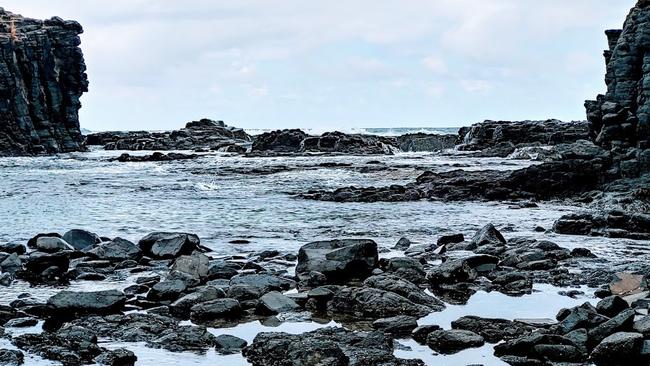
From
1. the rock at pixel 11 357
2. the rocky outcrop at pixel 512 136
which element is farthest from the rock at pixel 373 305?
the rocky outcrop at pixel 512 136

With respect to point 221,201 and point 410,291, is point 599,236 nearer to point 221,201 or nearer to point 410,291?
point 410,291

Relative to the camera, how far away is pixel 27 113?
8700 cm

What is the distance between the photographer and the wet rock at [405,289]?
1025cm

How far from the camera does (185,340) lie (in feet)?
27.5

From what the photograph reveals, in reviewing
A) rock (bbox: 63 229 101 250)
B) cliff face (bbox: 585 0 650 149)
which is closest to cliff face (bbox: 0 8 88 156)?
cliff face (bbox: 585 0 650 149)

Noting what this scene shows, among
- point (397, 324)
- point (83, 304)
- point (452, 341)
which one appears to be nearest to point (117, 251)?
point (83, 304)

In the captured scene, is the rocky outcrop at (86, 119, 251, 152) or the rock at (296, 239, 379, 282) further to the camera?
the rocky outcrop at (86, 119, 251, 152)

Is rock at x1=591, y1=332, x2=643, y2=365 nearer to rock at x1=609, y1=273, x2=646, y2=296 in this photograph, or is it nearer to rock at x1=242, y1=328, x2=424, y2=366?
rock at x1=242, y1=328, x2=424, y2=366

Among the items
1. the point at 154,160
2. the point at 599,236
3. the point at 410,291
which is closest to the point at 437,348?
the point at 410,291

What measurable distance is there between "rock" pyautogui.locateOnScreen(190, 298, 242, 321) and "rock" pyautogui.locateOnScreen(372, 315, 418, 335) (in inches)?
78.9

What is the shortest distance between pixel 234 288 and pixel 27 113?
3338 inches

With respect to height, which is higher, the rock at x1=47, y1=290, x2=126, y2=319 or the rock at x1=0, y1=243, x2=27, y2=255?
the rock at x1=47, y1=290, x2=126, y2=319

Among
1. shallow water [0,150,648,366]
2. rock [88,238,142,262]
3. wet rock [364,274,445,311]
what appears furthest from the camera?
rock [88,238,142,262]

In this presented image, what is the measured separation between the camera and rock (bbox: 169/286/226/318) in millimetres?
9954
